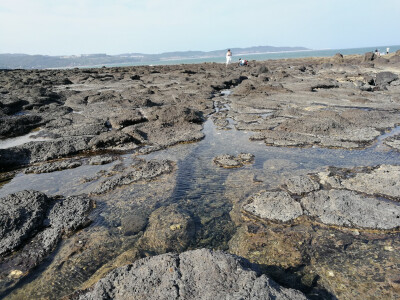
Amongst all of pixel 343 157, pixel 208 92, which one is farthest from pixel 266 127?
pixel 208 92

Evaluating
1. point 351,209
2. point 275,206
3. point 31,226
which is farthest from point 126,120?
point 351,209

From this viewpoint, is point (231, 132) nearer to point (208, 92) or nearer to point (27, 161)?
point (27, 161)

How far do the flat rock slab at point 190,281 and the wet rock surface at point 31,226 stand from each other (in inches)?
49.3

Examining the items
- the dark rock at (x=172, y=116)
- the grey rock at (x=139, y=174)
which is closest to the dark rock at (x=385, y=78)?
the dark rock at (x=172, y=116)

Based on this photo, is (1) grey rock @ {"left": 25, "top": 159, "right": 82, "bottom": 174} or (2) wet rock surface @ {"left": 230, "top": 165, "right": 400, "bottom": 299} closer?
(2) wet rock surface @ {"left": 230, "top": 165, "right": 400, "bottom": 299}

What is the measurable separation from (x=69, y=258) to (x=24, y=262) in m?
0.59

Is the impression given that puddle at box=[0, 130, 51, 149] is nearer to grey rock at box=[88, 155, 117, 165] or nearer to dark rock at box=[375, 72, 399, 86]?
grey rock at box=[88, 155, 117, 165]

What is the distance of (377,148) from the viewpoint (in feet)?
24.0

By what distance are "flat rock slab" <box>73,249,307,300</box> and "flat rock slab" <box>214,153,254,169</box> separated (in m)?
3.72

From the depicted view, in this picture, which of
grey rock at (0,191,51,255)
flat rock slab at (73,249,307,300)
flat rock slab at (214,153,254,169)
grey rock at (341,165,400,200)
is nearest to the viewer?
flat rock slab at (73,249,307,300)

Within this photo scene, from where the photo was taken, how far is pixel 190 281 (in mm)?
2709

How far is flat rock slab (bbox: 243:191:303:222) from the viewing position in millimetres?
4488

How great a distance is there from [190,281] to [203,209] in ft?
7.29

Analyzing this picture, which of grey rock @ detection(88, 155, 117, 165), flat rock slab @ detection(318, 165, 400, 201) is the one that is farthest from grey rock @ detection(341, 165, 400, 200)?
grey rock @ detection(88, 155, 117, 165)
